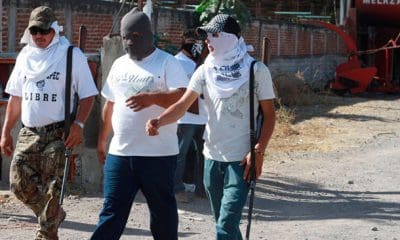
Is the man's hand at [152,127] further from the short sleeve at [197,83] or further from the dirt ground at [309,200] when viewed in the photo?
the dirt ground at [309,200]

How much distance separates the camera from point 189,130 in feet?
27.3

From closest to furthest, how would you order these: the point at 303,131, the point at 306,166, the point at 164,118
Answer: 1. the point at 164,118
2. the point at 306,166
3. the point at 303,131

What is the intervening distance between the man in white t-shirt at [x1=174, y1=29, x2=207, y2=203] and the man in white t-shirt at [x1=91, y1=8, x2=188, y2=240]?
2.76 m

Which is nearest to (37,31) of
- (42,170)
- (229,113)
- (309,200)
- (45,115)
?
(45,115)

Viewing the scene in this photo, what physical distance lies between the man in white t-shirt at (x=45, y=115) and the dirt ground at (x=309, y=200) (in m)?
1.28

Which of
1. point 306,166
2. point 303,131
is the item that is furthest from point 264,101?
point 303,131

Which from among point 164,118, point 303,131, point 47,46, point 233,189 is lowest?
point 303,131

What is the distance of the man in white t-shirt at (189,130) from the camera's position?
27.2 ft

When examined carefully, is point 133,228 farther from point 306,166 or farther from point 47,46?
point 306,166

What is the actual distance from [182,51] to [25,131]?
3229 millimetres

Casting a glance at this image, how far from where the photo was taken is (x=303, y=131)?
15.7 meters

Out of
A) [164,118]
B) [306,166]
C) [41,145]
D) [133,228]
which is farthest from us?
[306,166]

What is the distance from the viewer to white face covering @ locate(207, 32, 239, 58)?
17.1 feet

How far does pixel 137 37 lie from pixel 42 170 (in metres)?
1.28
